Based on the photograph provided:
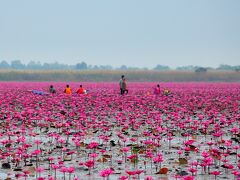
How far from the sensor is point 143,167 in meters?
9.46

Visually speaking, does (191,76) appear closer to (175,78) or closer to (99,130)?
(175,78)

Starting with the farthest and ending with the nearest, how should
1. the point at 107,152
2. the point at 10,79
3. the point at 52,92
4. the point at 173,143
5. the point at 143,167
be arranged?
1. the point at 10,79
2. the point at 52,92
3. the point at 173,143
4. the point at 107,152
5. the point at 143,167

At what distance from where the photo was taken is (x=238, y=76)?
95938 mm

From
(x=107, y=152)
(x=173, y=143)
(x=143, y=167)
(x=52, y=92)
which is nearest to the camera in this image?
(x=143, y=167)

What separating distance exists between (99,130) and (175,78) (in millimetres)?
80890

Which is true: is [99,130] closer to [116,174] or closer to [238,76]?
[116,174]

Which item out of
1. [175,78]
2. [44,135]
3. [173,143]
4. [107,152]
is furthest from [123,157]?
[175,78]

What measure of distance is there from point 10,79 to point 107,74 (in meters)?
19.3

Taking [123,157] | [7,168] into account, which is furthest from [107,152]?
[7,168]

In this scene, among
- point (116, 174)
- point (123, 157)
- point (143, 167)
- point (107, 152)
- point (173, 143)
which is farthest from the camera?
point (173, 143)

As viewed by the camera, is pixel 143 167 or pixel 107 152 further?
pixel 107 152

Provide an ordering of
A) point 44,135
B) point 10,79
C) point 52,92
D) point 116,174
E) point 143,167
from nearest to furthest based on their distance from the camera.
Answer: point 116,174
point 143,167
point 44,135
point 52,92
point 10,79

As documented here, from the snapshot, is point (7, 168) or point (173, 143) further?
point (173, 143)

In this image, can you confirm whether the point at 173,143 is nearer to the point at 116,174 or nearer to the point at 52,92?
the point at 116,174
